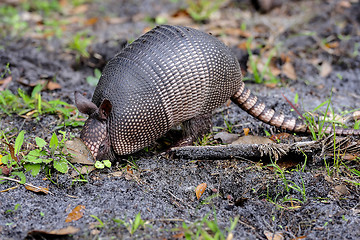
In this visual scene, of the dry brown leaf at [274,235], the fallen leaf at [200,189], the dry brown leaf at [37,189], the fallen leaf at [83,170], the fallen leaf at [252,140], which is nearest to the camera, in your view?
the dry brown leaf at [274,235]

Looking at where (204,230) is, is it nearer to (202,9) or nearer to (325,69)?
(325,69)

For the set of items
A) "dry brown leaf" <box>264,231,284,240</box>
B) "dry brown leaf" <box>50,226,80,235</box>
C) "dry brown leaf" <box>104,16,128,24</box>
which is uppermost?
"dry brown leaf" <box>104,16,128,24</box>

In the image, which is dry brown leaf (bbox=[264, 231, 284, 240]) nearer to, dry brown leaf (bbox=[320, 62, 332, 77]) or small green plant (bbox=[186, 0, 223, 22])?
dry brown leaf (bbox=[320, 62, 332, 77])

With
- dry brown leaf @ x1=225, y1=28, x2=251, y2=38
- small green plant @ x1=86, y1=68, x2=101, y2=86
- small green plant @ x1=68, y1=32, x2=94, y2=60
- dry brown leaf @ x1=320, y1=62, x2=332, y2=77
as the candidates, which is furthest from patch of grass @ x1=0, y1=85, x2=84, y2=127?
dry brown leaf @ x1=320, y1=62, x2=332, y2=77

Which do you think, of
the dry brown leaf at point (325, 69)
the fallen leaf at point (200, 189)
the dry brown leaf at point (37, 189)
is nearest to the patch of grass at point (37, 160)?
the dry brown leaf at point (37, 189)

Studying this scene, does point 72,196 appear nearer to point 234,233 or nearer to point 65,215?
Answer: point 65,215

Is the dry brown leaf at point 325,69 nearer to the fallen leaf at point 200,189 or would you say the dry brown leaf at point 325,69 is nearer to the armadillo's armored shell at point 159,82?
the armadillo's armored shell at point 159,82
